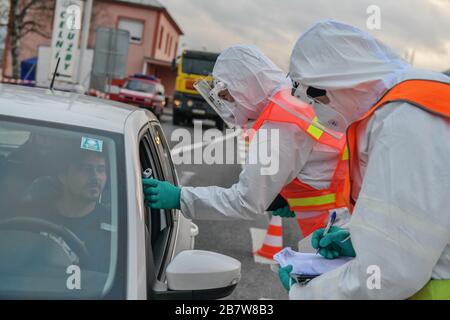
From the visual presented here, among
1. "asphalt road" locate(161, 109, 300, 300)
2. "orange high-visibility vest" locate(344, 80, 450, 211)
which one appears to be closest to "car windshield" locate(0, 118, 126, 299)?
"orange high-visibility vest" locate(344, 80, 450, 211)

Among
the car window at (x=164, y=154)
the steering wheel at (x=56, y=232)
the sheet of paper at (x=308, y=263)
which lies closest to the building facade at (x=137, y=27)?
the car window at (x=164, y=154)

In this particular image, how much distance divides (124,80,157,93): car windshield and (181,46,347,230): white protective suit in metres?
26.1

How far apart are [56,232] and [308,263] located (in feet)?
3.19

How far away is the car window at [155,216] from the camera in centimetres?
301

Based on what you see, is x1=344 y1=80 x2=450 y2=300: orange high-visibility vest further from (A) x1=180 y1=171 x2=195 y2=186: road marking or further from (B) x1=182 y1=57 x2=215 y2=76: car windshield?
(B) x1=182 y1=57 x2=215 y2=76: car windshield

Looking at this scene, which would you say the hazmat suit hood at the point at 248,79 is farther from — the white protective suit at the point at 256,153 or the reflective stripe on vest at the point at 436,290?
the reflective stripe on vest at the point at 436,290

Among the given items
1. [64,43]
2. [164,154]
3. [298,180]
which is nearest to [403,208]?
[298,180]

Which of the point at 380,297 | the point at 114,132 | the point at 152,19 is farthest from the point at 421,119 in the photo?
the point at 152,19

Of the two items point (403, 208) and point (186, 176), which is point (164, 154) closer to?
point (403, 208)

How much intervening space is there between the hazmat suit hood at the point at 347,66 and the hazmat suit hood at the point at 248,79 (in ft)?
3.83

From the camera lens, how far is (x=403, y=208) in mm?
1622

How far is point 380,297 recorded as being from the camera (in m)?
1.69

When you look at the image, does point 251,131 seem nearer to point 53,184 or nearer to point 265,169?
point 265,169

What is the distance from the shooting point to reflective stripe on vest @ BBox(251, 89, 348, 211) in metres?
2.89
